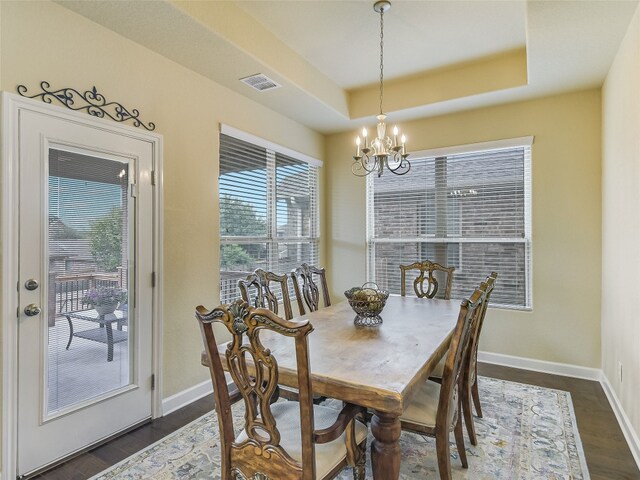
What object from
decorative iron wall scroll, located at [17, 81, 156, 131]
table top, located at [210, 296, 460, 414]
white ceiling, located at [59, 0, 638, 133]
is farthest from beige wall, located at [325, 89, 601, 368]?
decorative iron wall scroll, located at [17, 81, 156, 131]

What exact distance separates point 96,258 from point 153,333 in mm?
698

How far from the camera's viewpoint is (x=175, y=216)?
2.89m

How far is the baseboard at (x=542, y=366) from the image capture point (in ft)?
11.4

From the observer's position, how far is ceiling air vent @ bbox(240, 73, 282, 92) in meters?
3.12

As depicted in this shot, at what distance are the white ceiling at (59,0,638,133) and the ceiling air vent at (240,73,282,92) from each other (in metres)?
0.07

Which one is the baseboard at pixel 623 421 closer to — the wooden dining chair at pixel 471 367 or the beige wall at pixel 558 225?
the beige wall at pixel 558 225

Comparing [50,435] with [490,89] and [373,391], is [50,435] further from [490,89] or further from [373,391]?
[490,89]

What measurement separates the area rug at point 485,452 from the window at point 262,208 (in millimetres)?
1312

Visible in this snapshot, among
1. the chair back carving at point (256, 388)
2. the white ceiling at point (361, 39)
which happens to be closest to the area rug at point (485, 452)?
the chair back carving at point (256, 388)

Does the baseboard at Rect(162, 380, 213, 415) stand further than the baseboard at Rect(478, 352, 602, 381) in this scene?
No

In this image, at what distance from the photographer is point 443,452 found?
1.79 metres

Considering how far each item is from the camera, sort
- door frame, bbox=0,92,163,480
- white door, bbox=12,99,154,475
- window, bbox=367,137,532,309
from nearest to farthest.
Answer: door frame, bbox=0,92,163,480, white door, bbox=12,99,154,475, window, bbox=367,137,532,309

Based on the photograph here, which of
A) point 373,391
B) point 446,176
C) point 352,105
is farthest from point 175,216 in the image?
point 446,176

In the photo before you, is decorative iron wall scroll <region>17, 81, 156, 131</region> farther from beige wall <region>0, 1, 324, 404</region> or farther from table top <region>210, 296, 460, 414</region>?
table top <region>210, 296, 460, 414</region>
